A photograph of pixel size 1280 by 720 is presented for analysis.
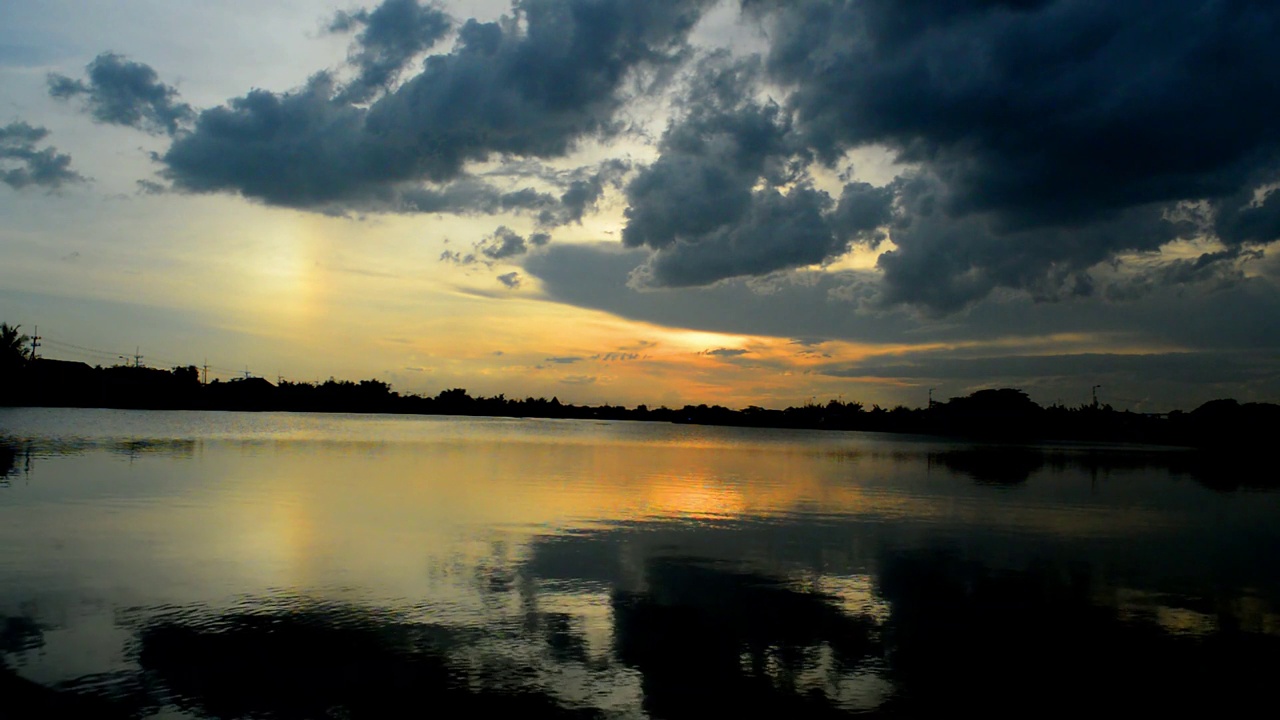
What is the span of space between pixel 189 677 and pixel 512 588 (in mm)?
7512

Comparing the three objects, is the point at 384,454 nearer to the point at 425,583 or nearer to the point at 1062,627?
the point at 425,583

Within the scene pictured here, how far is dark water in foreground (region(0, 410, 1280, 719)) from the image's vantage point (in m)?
12.6

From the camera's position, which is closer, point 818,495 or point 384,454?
point 818,495

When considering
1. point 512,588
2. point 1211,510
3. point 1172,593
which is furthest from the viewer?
point 1211,510

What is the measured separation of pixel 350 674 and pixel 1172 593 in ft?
64.6

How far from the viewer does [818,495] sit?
145 feet

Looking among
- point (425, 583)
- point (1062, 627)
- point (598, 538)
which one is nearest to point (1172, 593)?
point (1062, 627)

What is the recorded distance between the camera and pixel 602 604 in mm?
17953

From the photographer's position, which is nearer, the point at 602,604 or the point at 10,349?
the point at 602,604

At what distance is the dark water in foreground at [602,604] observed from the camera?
12586 mm

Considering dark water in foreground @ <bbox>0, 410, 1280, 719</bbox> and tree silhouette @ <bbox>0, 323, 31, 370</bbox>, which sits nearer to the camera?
dark water in foreground @ <bbox>0, 410, 1280, 719</bbox>

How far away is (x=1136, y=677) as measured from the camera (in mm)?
14281

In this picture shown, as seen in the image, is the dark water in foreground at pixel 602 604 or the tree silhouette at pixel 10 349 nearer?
the dark water in foreground at pixel 602 604

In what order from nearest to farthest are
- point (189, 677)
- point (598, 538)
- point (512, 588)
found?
point (189, 677) < point (512, 588) < point (598, 538)
